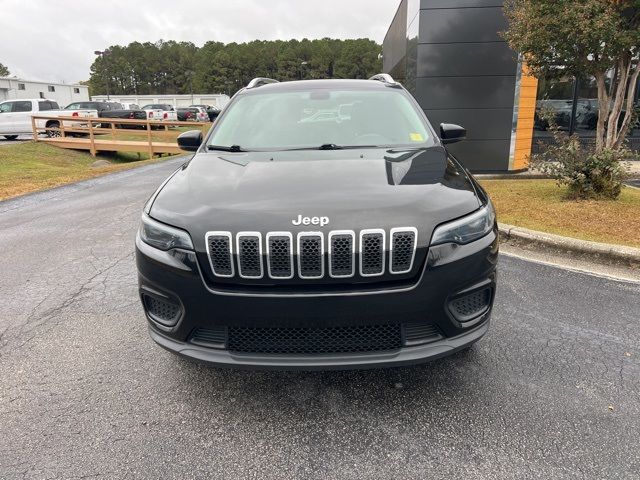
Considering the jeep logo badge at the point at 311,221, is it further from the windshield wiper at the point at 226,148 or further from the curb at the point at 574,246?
the curb at the point at 574,246

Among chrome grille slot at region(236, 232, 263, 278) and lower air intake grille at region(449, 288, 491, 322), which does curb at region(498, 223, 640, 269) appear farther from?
chrome grille slot at region(236, 232, 263, 278)

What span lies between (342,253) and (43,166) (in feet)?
46.5

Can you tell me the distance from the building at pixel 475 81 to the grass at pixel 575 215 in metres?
3.89

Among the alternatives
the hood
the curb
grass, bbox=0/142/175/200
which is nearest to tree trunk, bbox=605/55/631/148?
the curb

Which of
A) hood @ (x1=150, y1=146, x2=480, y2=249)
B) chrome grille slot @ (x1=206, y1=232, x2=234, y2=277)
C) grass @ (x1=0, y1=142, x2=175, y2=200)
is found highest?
hood @ (x1=150, y1=146, x2=480, y2=249)

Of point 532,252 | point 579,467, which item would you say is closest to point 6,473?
point 579,467

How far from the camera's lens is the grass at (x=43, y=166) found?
9.92m

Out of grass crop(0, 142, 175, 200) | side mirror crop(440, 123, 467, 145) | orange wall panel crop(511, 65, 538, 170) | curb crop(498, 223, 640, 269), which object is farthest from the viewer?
orange wall panel crop(511, 65, 538, 170)

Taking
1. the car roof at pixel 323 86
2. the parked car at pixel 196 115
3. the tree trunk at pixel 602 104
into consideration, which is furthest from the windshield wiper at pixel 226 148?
the parked car at pixel 196 115

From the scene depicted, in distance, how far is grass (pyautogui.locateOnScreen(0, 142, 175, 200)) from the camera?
992 centimetres

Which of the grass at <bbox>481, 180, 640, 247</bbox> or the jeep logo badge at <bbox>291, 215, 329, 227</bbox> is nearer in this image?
the jeep logo badge at <bbox>291, 215, 329, 227</bbox>

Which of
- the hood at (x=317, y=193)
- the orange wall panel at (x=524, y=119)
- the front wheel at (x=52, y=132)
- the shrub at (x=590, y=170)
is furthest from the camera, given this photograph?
the front wheel at (x=52, y=132)

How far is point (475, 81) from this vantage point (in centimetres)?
1075

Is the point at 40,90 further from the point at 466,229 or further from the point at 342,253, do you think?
the point at 466,229
